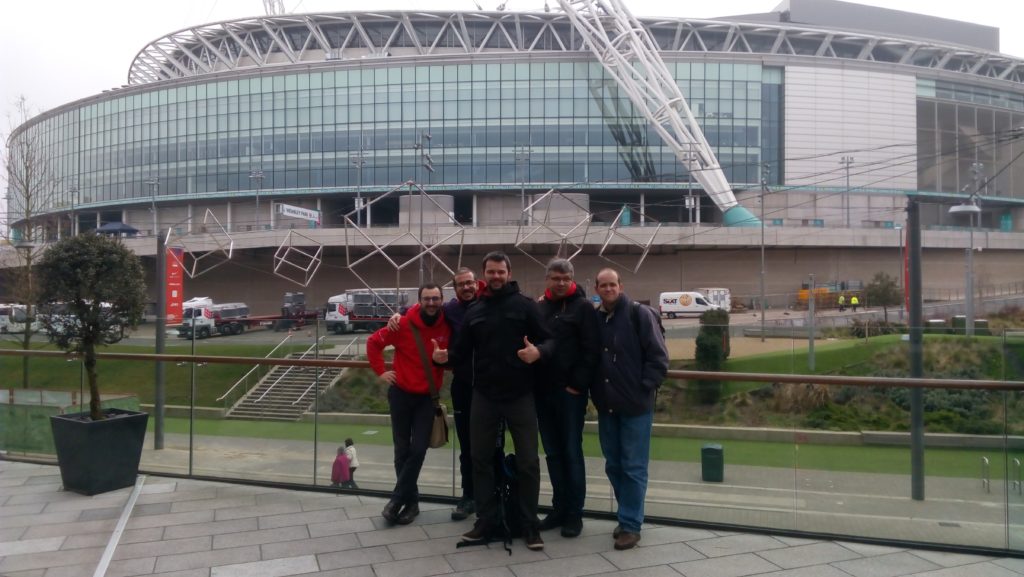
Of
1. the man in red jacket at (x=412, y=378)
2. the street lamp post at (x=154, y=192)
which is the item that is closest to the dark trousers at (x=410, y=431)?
the man in red jacket at (x=412, y=378)

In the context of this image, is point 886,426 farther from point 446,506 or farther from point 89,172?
A: point 89,172

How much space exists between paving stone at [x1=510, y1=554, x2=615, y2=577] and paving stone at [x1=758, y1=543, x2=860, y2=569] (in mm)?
1044

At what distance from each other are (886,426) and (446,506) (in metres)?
3.33

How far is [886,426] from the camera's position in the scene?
5387 mm

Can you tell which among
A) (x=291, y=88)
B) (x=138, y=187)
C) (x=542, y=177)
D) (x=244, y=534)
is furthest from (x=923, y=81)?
(x=244, y=534)

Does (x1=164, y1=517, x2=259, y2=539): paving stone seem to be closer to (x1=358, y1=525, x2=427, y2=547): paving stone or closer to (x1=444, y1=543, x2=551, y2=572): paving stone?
(x1=358, y1=525, x2=427, y2=547): paving stone

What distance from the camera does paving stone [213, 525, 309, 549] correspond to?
16.4 ft

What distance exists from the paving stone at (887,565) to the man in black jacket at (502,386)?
74.6 inches

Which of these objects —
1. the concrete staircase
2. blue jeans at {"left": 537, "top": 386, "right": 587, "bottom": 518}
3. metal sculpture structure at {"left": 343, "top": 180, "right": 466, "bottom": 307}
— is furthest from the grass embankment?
metal sculpture structure at {"left": 343, "top": 180, "right": 466, "bottom": 307}

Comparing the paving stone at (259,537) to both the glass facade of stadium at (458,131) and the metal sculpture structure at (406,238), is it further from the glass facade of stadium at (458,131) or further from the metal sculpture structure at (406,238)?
the glass facade of stadium at (458,131)

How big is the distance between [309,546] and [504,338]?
189 cm

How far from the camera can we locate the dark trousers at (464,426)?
18.0ft

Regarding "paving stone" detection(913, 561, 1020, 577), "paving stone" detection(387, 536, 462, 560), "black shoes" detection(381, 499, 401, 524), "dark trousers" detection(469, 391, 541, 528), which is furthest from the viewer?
"black shoes" detection(381, 499, 401, 524)

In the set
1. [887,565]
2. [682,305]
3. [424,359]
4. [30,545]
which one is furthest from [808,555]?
[682,305]
